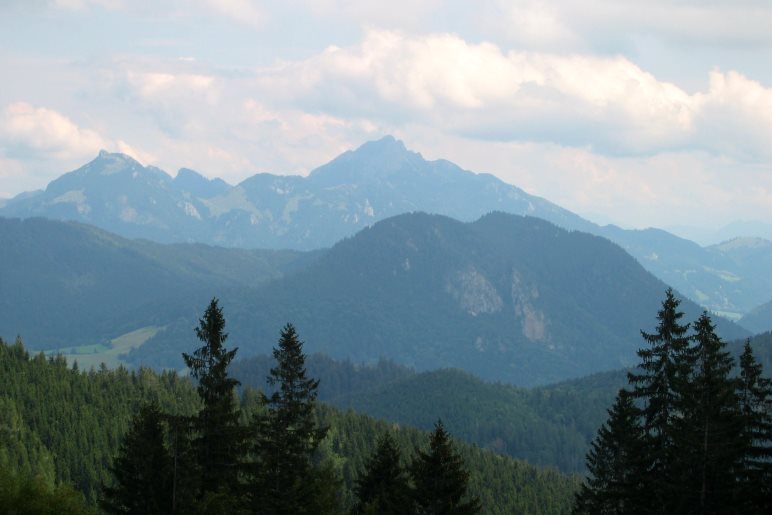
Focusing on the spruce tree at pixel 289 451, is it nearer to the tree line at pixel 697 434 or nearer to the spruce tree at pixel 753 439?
the tree line at pixel 697 434

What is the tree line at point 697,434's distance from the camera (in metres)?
47.8

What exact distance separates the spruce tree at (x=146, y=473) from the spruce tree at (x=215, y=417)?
8.08ft

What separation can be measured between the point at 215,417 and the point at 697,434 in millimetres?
25181

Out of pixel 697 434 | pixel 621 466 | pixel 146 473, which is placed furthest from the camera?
pixel 621 466

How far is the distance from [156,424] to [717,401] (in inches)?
1126

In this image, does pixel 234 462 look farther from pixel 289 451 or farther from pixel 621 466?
pixel 621 466

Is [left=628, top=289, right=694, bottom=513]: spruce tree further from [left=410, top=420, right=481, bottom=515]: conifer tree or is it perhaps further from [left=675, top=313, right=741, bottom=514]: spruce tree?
[left=410, top=420, right=481, bottom=515]: conifer tree

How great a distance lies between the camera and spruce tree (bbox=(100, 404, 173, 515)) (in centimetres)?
5062

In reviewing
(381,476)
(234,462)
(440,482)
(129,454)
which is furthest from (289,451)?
(440,482)

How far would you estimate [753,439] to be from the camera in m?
50.3

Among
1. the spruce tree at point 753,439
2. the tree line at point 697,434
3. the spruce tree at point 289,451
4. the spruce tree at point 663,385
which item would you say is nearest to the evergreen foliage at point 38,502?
the spruce tree at point 289,451

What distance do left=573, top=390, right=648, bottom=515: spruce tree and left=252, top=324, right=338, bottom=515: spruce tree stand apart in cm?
1725

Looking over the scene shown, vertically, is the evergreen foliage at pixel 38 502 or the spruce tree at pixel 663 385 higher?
the spruce tree at pixel 663 385

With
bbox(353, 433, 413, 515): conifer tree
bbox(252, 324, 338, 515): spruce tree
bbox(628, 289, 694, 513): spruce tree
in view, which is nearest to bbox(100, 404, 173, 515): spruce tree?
bbox(252, 324, 338, 515): spruce tree
